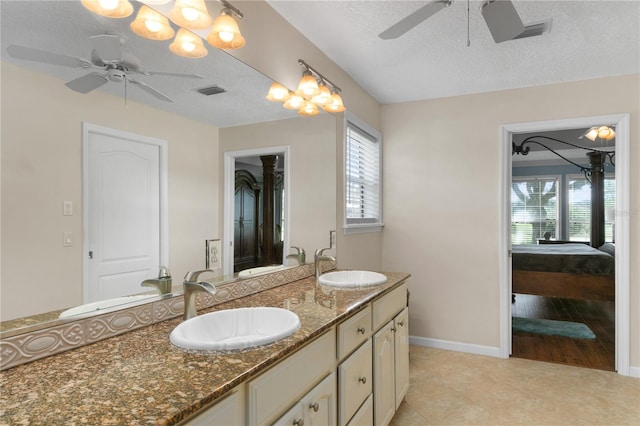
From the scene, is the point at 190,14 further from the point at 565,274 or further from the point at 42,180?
the point at 565,274

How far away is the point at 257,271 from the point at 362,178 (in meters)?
1.62

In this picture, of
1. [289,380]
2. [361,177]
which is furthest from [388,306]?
[361,177]

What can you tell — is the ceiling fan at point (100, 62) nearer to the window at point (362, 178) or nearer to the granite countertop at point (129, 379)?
the granite countertop at point (129, 379)

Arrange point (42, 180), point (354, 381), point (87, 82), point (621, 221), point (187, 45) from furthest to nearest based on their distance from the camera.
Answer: point (621, 221)
point (354, 381)
point (187, 45)
point (87, 82)
point (42, 180)

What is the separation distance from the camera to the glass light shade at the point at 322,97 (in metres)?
2.36

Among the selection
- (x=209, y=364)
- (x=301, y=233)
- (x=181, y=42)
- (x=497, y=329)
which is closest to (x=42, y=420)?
(x=209, y=364)

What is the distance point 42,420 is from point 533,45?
10.0 ft

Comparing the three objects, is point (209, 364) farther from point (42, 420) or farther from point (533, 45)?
point (533, 45)

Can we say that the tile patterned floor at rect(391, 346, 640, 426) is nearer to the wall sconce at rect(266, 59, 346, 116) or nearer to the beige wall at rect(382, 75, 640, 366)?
the beige wall at rect(382, 75, 640, 366)

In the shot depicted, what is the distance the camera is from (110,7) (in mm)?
1226

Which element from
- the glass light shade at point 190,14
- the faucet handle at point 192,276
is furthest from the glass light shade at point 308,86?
the faucet handle at point 192,276

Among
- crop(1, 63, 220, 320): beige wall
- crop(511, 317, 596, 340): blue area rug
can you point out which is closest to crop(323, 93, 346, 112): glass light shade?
crop(1, 63, 220, 320): beige wall

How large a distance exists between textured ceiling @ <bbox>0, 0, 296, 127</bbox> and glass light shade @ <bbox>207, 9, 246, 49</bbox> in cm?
10

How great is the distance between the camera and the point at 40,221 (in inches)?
41.1
